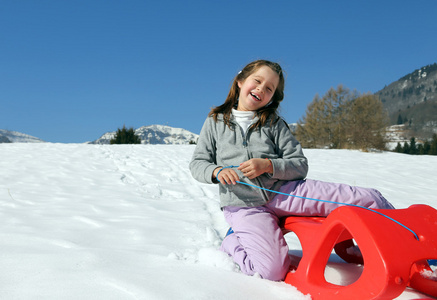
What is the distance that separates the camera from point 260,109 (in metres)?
2.29

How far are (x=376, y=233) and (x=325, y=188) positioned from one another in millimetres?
762

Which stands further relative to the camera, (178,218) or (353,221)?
(178,218)

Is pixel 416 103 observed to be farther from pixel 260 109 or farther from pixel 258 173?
pixel 258 173

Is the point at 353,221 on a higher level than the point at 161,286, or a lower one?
higher

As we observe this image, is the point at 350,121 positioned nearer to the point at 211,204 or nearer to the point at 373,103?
the point at 373,103

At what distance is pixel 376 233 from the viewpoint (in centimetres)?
126

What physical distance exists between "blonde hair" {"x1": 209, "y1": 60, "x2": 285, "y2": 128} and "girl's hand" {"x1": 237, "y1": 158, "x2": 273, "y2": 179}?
1.19ft

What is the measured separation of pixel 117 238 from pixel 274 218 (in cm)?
110

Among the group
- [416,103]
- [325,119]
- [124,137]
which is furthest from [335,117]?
[416,103]

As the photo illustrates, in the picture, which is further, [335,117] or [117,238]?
[335,117]

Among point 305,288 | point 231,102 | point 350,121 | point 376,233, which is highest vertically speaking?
point 350,121

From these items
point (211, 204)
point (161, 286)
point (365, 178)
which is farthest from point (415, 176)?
point (161, 286)

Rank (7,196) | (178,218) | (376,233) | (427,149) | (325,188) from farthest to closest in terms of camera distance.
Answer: (427,149)
(7,196)
(178,218)
(325,188)
(376,233)

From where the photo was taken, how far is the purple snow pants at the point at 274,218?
5.69 ft
